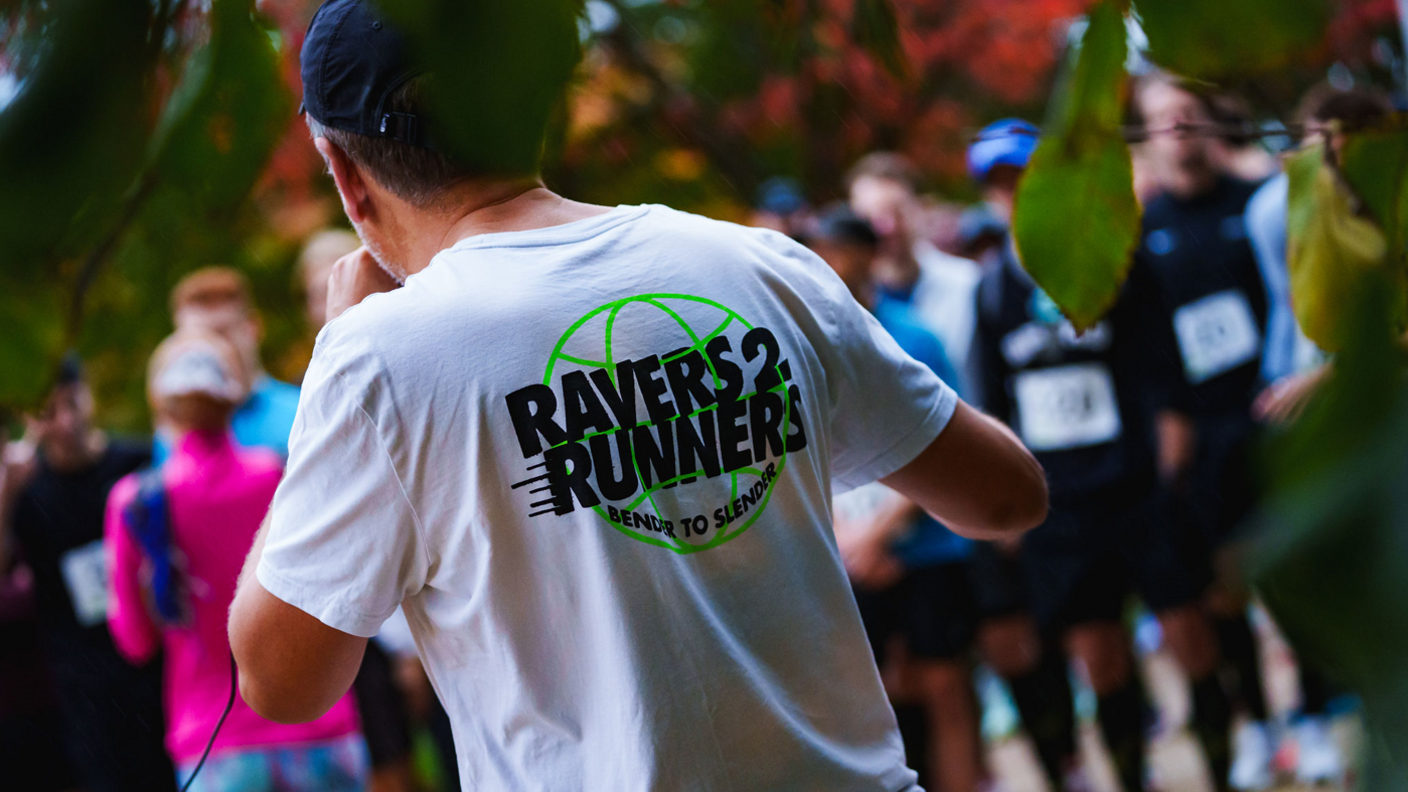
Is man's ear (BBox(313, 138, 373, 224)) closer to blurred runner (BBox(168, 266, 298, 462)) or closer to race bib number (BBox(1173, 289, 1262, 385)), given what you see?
blurred runner (BBox(168, 266, 298, 462))

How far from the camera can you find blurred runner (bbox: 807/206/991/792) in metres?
4.39

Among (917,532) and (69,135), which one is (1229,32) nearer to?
(69,135)

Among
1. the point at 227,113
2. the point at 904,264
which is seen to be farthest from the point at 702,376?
the point at 904,264

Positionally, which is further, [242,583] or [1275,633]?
[242,583]

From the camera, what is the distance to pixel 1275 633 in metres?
0.42

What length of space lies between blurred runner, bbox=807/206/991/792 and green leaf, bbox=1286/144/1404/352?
3210 mm

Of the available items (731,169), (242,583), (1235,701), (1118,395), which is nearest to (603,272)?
(242,583)

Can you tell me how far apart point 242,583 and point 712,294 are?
545 mm

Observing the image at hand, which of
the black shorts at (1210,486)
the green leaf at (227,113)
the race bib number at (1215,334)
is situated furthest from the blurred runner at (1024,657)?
the green leaf at (227,113)

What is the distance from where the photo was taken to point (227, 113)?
1.98ft

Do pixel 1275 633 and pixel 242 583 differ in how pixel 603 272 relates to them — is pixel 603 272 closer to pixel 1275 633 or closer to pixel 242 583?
pixel 242 583

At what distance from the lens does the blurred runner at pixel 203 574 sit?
3.74 m

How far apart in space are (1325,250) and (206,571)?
3477 millimetres

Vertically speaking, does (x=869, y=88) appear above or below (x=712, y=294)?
above
